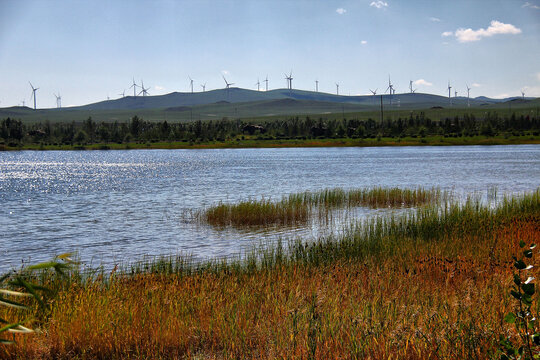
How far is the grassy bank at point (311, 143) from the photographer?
443 feet

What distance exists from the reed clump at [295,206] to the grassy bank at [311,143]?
105 m

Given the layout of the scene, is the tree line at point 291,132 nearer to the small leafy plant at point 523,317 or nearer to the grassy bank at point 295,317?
the grassy bank at point 295,317

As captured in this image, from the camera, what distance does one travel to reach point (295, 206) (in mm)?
29469

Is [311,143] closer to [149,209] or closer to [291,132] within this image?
[291,132]

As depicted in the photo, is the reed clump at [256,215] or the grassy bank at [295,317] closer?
the grassy bank at [295,317]

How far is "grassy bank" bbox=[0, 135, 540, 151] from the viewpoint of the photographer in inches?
5315

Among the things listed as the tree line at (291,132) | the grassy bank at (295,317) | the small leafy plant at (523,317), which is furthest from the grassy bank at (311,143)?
the small leafy plant at (523,317)

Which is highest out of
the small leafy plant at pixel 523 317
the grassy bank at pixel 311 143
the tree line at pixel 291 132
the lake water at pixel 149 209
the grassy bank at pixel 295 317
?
the tree line at pixel 291 132

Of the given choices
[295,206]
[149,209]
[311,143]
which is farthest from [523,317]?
[311,143]

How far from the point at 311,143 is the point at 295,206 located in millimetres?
118872

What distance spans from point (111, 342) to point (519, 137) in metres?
152

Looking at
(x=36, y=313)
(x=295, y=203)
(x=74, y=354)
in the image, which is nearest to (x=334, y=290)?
(x=74, y=354)

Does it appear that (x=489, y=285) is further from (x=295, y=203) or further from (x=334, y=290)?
(x=295, y=203)

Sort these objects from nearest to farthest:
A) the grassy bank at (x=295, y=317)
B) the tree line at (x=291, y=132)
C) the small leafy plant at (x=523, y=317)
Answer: the small leafy plant at (x=523, y=317) → the grassy bank at (x=295, y=317) → the tree line at (x=291, y=132)
